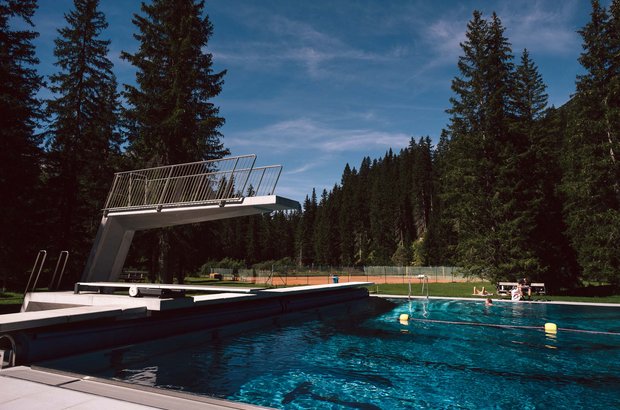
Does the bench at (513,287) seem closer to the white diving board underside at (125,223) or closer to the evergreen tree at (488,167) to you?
the evergreen tree at (488,167)

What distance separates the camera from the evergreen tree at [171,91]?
25.4 meters

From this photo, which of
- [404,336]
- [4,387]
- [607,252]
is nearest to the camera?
[4,387]

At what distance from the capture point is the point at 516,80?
99.5 ft

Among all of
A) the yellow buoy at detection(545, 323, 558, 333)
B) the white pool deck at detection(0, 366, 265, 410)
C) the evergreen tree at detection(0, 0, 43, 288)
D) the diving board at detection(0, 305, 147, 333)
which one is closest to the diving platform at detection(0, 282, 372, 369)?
the diving board at detection(0, 305, 147, 333)

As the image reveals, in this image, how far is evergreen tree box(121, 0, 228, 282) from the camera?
25406 millimetres

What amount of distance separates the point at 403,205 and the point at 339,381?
338ft

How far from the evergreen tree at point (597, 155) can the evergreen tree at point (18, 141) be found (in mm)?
34166

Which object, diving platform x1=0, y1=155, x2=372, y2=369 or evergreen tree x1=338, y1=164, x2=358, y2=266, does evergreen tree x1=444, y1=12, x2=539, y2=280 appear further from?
evergreen tree x1=338, y1=164, x2=358, y2=266

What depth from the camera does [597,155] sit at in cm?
2784

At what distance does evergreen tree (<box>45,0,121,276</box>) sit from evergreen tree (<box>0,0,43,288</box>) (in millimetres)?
3434

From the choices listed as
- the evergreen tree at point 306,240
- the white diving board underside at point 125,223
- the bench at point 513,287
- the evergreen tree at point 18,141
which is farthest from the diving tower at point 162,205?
the evergreen tree at point 306,240

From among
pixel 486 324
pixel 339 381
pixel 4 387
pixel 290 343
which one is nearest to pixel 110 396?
pixel 4 387

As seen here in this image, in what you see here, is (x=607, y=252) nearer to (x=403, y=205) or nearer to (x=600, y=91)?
(x=600, y=91)

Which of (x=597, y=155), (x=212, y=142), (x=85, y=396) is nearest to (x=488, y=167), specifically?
(x=597, y=155)
